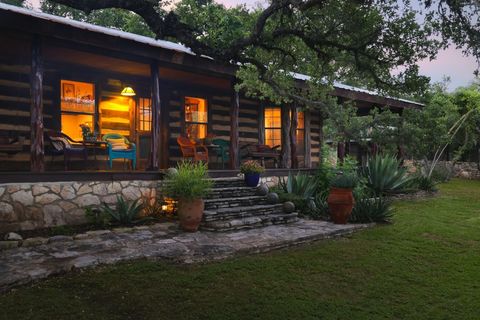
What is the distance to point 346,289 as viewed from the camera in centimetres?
489

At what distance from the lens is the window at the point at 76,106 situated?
10.1m

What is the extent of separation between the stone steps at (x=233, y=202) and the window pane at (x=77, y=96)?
14.3 ft

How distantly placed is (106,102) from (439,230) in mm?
8686

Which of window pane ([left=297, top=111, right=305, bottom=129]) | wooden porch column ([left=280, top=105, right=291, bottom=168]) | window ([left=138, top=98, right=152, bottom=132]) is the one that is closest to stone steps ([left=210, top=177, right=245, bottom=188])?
window ([left=138, top=98, right=152, bottom=132])

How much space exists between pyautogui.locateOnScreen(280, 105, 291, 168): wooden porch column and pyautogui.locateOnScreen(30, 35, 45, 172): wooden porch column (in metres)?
8.06

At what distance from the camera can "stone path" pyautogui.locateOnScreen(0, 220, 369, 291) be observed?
5070 mm

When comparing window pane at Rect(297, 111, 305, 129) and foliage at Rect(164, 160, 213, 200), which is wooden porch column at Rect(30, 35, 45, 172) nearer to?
foliage at Rect(164, 160, 213, 200)

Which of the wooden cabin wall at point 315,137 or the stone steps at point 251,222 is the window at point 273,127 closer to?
the wooden cabin wall at point 315,137

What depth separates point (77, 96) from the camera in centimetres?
1038

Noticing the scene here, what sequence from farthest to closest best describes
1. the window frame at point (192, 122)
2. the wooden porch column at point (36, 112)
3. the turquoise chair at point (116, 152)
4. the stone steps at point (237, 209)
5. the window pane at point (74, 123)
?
1. the window frame at point (192, 122)
2. the window pane at point (74, 123)
3. the turquoise chair at point (116, 152)
4. the stone steps at point (237, 209)
5. the wooden porch column at point (36, 112)

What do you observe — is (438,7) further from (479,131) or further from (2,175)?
(479,131)

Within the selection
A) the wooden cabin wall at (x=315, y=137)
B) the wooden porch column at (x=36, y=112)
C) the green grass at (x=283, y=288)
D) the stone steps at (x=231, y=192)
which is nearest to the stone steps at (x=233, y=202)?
the stone steps at (x=231, y=192)

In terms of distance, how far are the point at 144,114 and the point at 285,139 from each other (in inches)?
187

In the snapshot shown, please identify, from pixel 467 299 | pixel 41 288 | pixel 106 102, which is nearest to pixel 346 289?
pixel 467 299
